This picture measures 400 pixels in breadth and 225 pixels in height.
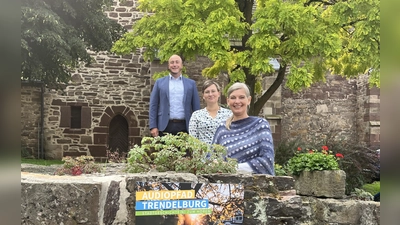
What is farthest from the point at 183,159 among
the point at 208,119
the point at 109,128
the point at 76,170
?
the point at 109,128

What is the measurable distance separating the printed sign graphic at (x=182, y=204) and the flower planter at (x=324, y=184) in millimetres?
2975

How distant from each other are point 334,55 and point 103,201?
6045 mm

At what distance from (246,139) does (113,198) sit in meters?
1.27

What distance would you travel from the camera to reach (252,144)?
328 centimetres

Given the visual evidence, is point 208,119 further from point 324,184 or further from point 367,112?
point 367,112

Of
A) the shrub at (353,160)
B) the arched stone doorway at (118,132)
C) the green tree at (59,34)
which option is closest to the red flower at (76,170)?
the shrub at (353,160)

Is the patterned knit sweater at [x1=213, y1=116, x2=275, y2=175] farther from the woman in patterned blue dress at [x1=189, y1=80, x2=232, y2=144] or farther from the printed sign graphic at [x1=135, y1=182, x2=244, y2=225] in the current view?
the printed sign graphic at [x1=135, y1=182, x2=244, y2=225]

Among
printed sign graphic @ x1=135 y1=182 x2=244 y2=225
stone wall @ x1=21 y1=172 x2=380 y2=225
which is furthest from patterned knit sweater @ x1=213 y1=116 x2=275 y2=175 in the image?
printed sign graphic @ x1=135 y1=182 x2=244 y2=225

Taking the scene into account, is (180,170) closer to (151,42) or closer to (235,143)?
(235,143)

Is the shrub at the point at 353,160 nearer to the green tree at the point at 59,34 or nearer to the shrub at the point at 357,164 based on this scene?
the shrub at the point at 357,164

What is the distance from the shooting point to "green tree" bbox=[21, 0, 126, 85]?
31.9ft

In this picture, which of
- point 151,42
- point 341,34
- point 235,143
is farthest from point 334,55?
point 235,143

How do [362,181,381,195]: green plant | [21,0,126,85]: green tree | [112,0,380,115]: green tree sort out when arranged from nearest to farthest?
1. [112,0,380,115]: green tree
2. [362,181,381,195]: green plant
3. [21,0,126,85]: green tree

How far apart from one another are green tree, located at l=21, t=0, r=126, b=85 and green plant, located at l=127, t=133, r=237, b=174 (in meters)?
7.30
